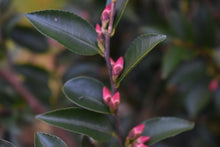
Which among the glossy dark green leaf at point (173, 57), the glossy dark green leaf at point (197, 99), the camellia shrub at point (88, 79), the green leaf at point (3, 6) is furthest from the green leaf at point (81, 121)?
the green leaf at point (3, 6)

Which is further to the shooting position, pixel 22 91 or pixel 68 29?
pixel 22 91

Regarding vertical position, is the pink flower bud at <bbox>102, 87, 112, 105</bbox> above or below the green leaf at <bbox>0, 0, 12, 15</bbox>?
below

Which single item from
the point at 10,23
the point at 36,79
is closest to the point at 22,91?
the point at 36,79

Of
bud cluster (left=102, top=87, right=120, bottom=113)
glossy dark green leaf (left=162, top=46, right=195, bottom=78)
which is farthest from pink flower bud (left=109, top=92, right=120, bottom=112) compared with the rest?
glossy dark green leaf (left=162, top=46, right=195, bottom=78)

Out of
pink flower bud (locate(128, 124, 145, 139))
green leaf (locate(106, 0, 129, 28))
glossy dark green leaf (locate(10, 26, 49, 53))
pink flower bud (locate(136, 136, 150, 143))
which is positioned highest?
green leaf (locate(106, 0, 129, 28))

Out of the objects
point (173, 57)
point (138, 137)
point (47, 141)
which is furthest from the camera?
point (173, 57)

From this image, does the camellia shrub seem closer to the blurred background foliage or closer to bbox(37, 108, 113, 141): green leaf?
bbox(37, 108, 113, 141): green leaf

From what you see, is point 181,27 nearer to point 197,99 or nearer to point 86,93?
point 197,99
